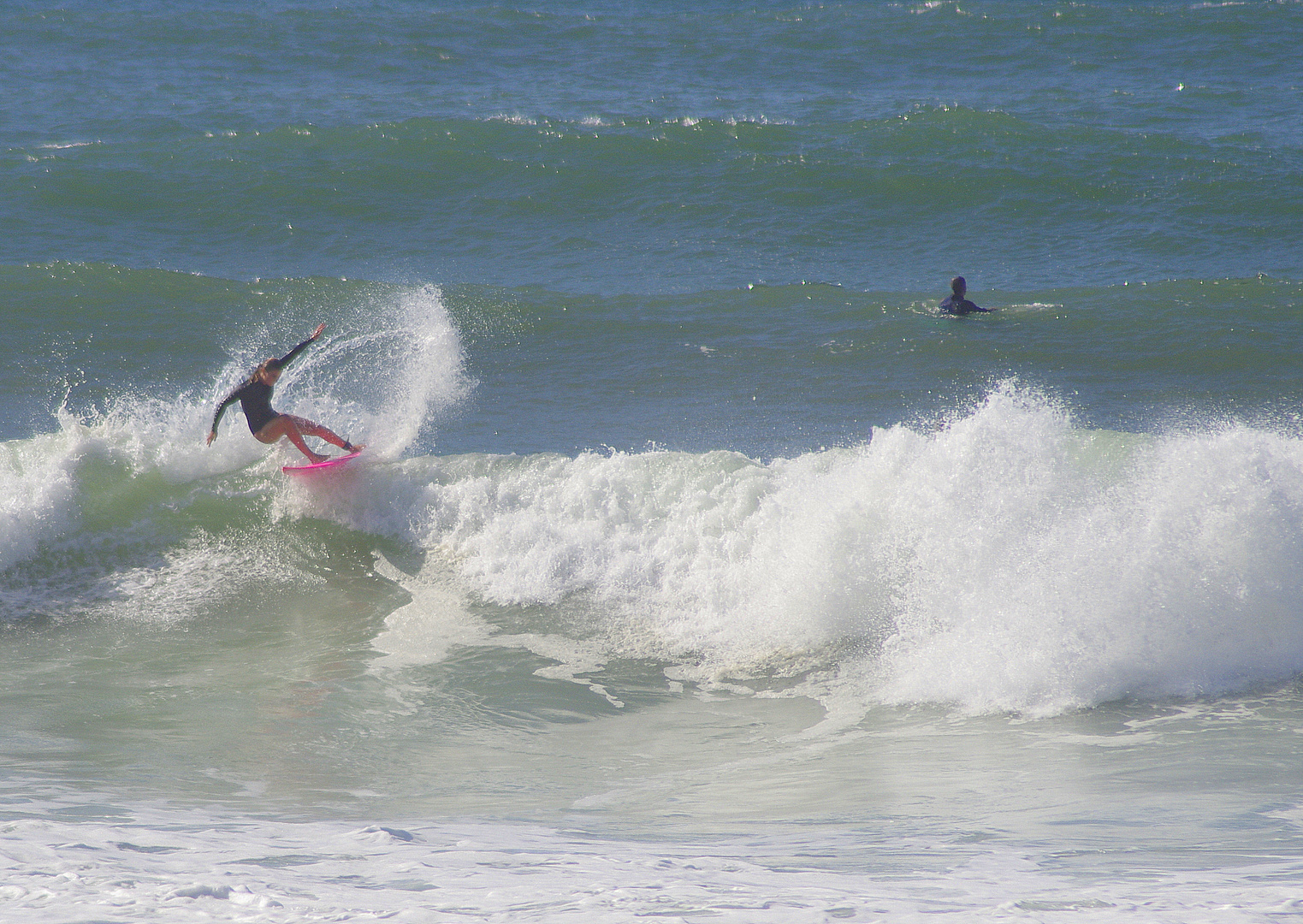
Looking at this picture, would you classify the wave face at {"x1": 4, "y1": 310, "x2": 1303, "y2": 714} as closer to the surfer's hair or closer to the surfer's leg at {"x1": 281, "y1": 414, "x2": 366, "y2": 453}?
the surfer's leg at {"x1": 281, "y1": 414, "x2": 366, "y2": 453}

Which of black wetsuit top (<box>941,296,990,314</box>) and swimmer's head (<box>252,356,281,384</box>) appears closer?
swimmer's head (<box>252,356,281,384</box>)

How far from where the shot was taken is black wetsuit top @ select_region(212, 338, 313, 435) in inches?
354

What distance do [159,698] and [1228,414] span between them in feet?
34.2

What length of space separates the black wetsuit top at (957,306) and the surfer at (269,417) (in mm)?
7605

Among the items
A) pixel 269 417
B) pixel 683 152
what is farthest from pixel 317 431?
pixel 683 152

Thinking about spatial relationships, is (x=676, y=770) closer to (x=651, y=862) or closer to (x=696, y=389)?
(x=651, y=862)

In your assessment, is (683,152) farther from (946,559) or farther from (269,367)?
(946,559)

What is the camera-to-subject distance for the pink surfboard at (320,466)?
9.35m

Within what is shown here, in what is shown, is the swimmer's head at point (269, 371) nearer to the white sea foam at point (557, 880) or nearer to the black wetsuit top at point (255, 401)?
the black wetsuit top at point (255, 401)

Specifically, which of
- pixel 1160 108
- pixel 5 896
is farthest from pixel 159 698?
pixel 1160 108

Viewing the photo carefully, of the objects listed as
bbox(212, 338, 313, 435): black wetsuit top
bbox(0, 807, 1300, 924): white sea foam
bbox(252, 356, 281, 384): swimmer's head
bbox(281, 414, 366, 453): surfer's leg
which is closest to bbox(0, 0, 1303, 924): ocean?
bbox(0, 807, 1300, 924): white sea foam

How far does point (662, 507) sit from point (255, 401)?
3663 millimetres

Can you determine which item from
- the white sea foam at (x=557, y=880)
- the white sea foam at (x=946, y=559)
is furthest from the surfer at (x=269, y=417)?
the white sea foam at (x=557, y=880)

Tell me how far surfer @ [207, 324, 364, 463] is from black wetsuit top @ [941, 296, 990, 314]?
7.61m
